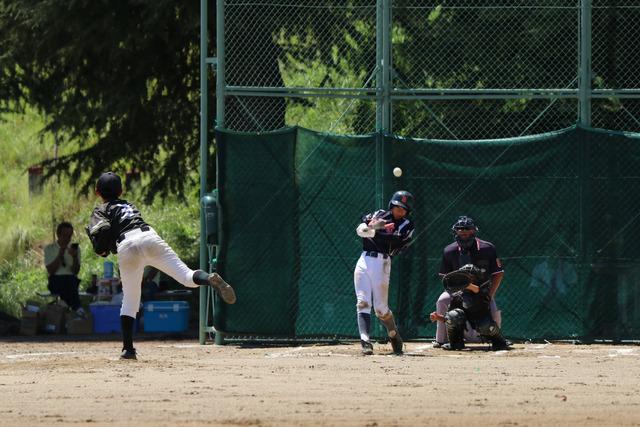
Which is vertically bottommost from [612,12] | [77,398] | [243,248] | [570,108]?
[77,398]

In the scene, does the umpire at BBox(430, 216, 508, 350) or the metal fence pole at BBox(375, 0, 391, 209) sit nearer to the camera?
the umpire at BBox(430, 216, 508, 350)

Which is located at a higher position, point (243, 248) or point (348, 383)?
point (243, 248)

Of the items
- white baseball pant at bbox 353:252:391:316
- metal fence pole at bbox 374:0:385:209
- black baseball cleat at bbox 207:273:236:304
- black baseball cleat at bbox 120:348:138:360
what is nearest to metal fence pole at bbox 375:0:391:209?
metal fence pole at bbox 374:0:385:209

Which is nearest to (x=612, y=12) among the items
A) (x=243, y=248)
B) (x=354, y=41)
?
(x=354, y=41)

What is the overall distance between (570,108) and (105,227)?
6713 millimetres

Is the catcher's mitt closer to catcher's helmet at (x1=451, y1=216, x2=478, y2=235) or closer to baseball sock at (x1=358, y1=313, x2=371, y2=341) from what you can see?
catcher's helmet at (x1=451, y1=216, x2=478, y2=235)

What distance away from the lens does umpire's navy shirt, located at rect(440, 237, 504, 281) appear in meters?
14.0

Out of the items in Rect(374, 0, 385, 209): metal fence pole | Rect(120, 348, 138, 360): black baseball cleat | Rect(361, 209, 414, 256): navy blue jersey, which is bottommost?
Rect(120, 348, 138, 360): black baseball cleat

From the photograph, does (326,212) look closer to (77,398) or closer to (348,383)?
(348,383)

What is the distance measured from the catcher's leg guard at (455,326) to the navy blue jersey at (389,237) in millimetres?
923

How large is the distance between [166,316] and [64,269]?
2.06m

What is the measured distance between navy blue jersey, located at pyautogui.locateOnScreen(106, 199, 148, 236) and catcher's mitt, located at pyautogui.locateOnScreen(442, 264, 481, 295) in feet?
10.8

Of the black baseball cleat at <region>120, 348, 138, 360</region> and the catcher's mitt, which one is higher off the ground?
the catcher's mitt

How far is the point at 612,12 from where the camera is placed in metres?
16.5
